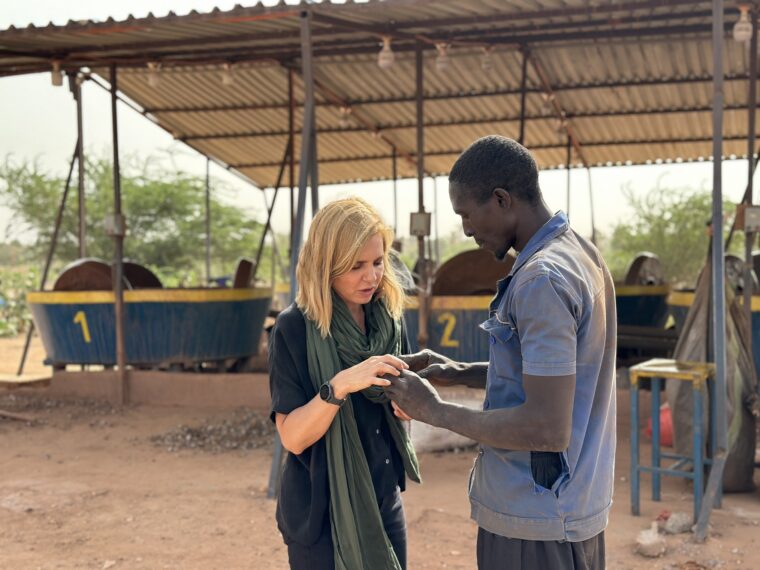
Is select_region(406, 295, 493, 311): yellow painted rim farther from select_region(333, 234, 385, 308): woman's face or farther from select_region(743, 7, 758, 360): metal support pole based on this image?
select_region(333, 234, 385, 308): woman's face

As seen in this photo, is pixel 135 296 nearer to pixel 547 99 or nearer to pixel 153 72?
pixel 153 72

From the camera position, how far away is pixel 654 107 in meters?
10.2

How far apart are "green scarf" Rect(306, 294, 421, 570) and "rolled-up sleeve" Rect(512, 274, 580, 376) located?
2.37 ft

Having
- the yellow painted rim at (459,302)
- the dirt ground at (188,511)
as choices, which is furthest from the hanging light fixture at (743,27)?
the dirt ground at (188,511)

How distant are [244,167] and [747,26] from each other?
856 centimetres

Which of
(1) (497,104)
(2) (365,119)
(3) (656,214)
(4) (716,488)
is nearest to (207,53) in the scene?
(2) (365,119)

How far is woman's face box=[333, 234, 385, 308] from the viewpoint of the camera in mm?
2396

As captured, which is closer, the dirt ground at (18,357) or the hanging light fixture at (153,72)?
the hanging light fixture at (153,72)

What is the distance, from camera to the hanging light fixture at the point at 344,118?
10305mm

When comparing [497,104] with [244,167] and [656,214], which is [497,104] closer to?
[244,167]

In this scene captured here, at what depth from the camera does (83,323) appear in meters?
9.74

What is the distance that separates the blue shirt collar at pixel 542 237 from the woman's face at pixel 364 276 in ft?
1.88

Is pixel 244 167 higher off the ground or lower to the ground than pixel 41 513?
higher

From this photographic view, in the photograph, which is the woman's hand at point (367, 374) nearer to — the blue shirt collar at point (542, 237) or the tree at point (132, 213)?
the blue shirt collar at point (542, 237)
